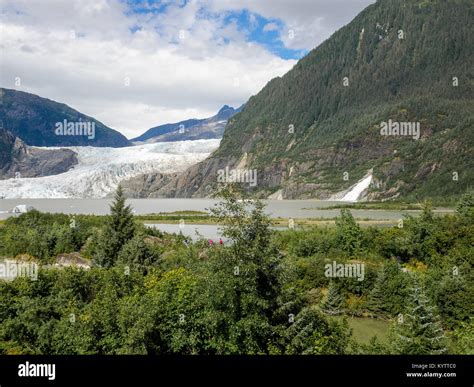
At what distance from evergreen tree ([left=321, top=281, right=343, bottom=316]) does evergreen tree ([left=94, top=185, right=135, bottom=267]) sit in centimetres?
1712

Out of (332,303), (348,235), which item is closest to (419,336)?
(332,303)

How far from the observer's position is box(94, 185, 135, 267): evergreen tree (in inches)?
1542

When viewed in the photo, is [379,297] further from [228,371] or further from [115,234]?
[228,371]

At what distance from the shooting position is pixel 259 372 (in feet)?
27.7

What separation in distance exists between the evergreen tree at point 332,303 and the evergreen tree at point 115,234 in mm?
17117

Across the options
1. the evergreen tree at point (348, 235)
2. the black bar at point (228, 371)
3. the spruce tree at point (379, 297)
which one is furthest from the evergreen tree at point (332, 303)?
the black bar at point (228, 371)

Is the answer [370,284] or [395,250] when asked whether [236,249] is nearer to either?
[370,284]

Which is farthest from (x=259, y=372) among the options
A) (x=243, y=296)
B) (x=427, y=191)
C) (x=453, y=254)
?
(x=427, y=191)

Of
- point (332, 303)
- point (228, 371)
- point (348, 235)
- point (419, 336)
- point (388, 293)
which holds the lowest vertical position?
point (332, 303)

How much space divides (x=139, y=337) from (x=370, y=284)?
25.1 m

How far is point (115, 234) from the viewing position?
41312 mm

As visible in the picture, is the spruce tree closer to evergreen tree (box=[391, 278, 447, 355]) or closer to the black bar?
evergreen tree (box=[391, 278, 447, 355])

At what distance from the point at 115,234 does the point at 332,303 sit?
19.3m

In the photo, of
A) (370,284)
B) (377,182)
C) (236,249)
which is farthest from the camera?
(377,182)
